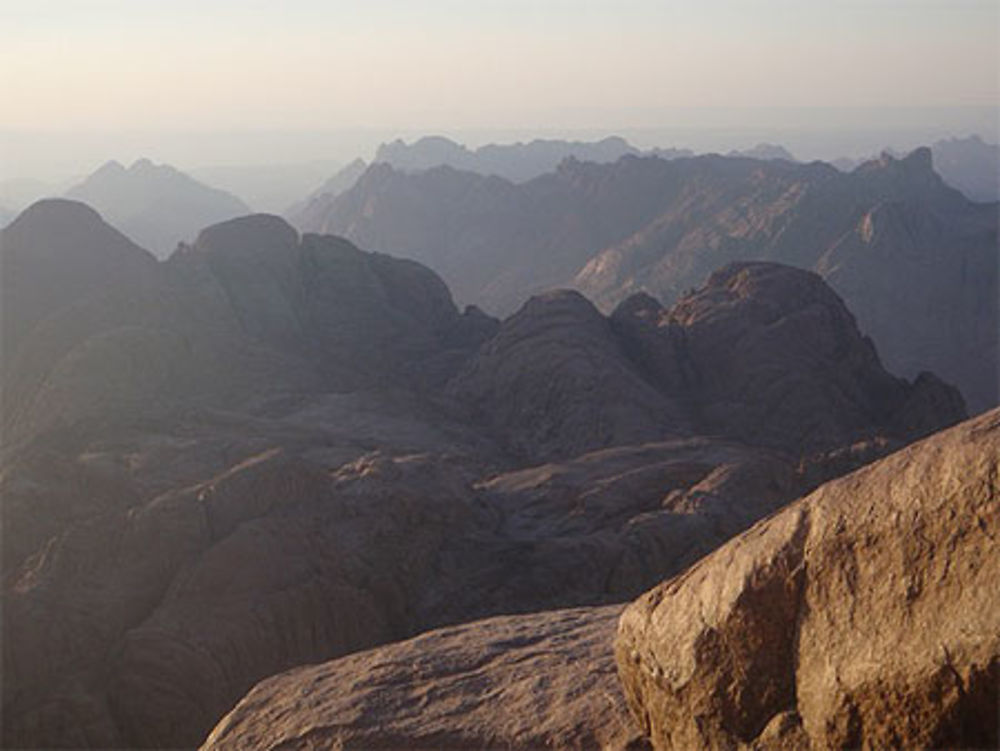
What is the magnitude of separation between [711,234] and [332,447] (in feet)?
355

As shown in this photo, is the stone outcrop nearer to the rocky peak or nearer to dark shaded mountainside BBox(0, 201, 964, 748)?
dark shaded mountainside BBox(0, 201, 964, 748)

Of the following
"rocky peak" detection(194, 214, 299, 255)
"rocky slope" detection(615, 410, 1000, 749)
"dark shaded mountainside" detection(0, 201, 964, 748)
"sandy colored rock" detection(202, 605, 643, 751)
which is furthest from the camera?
"rocky peak" detection(194, 214, 299, 255)

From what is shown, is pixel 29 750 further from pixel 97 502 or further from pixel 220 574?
pixel 97 502

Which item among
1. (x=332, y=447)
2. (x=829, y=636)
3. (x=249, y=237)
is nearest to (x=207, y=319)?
(x=249, y=237)

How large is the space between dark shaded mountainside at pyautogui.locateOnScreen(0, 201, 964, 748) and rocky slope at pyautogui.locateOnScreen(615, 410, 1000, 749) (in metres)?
18.9

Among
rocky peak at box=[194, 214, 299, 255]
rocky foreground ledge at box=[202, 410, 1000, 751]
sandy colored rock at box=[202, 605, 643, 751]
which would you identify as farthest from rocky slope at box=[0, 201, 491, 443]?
rocky foreground ledge at box=[202, 410, 1000, 751]

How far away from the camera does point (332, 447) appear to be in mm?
44062

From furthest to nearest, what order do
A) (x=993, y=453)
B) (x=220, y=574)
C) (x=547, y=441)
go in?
(x=547, y=441)
(x=220, y=574)
(x=993, y=453)

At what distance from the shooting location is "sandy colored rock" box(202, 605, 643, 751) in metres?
10.3

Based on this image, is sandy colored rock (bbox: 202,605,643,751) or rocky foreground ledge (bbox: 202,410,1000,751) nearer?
rocky foreground ledge (bbox: 202,410,1000,751)

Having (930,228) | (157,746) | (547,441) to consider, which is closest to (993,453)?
(157,746)

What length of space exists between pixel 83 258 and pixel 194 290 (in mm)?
7432

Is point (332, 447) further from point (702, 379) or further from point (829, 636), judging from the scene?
point (829, 636)

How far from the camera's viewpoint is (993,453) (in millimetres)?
6527
